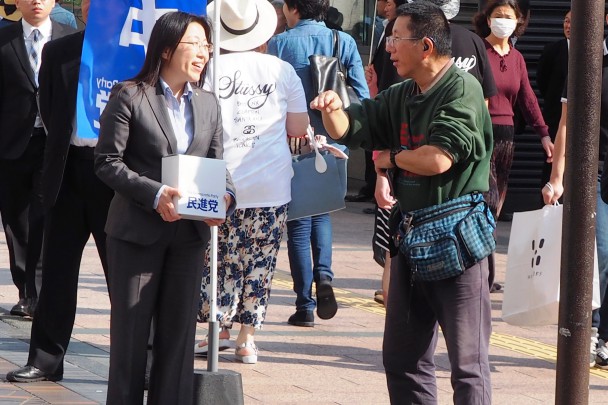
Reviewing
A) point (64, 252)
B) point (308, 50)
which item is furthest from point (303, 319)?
point (64, 252)

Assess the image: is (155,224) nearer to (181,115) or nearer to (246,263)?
(181,115)

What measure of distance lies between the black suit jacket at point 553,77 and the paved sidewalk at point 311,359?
185 centimetres

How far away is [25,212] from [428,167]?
4.27m

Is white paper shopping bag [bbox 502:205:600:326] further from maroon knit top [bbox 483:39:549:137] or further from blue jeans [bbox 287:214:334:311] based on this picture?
maroon knit top [bbox 483:39:549:137]

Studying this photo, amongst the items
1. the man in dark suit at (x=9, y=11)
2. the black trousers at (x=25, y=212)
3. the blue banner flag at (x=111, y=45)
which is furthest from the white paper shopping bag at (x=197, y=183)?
the man in dark suit at (x=9, y=11)

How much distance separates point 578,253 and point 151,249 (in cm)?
171

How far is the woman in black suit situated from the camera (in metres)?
5.15

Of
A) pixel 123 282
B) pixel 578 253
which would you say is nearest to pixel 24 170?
pixel 123 282

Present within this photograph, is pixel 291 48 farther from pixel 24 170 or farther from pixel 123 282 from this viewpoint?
pixel 123 282

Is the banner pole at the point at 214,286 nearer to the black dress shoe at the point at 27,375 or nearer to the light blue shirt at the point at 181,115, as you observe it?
the light blue shirt at the point at 181,115

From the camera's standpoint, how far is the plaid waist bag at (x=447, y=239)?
4848 mm

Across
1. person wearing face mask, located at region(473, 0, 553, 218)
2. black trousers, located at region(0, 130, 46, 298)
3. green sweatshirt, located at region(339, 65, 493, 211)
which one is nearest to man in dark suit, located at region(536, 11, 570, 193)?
person wearing face mask, located at region(473, 0, 553, 218)

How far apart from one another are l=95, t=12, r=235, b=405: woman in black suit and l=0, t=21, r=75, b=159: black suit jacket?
2919mm

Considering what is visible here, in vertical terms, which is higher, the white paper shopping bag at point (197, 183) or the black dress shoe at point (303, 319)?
the white paper shopping bag at point (197, 183)
